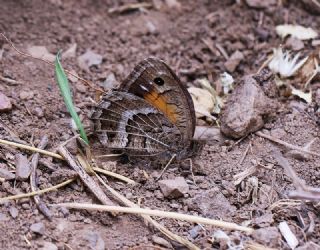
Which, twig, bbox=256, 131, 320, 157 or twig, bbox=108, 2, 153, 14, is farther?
twig, bbox=108, 2, 153, 14

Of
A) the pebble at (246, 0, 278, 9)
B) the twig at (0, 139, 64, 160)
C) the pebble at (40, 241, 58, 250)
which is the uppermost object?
the pebble at (246, 0, 278, 9)

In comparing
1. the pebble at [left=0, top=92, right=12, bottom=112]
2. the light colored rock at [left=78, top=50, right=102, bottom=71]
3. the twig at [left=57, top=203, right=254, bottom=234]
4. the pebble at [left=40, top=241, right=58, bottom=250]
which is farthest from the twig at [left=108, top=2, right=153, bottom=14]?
the pebble at [left=40, top=241, right=58, bottom=250]

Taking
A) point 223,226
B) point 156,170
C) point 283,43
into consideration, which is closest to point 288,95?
point 283,43

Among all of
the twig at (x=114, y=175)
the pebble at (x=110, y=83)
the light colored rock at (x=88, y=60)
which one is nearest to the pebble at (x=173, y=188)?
the twig at (x=114, y=175)

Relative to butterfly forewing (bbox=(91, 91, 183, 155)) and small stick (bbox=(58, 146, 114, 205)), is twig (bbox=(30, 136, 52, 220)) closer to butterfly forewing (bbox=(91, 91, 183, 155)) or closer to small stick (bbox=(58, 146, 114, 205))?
small stick (bbox=(58, 146, 114, 205))

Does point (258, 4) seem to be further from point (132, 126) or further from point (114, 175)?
point (114, 175)

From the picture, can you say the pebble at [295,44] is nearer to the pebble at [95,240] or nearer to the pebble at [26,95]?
the pebble at [26,95]
